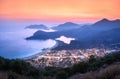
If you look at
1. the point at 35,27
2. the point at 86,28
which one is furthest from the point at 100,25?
the point at 35,27

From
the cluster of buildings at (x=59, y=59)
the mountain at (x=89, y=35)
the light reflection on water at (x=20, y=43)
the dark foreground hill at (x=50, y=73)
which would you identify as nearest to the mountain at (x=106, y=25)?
the mountain at (x=89, y=35)

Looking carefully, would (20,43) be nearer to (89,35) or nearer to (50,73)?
(89,35)

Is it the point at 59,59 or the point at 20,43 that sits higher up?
the point at 20,43

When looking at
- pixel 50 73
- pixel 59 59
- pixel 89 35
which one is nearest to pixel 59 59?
pixel 59 59

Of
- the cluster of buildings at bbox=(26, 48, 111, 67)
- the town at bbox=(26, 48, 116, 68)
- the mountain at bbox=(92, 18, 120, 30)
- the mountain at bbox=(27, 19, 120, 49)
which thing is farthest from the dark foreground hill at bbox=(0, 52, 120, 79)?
the mountain at bbox=(92, 18, 120, 30)

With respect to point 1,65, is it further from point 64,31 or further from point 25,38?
point 64,31

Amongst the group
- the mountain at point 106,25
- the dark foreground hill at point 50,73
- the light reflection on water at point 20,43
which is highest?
the mountain at point 106,25

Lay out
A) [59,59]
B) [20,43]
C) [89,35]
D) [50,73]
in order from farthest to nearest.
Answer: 1. [89,35]
2. [20,43]
3. [59,59]
4. [50,73]

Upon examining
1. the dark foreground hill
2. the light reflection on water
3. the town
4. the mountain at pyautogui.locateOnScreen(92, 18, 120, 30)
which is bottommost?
the dark foreground hill

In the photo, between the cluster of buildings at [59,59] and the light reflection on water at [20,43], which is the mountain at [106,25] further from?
the cluster of buildings at [59,59]

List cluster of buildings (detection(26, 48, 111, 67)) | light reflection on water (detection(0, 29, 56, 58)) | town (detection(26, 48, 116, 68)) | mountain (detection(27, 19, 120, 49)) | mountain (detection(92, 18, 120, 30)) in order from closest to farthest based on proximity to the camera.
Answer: town (detection(26, 48, 116, 68))
cluster of buildings (detection(26, 48, 111, 67))
light reflection on water (detection(0, 29, 56, 58))
mountain (detection(27, 19, 120, 49))
mountain (detection(92, 18, 120, 30))

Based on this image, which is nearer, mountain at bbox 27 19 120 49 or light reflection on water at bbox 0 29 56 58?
light reflection on water at bbox 0 29 56 58

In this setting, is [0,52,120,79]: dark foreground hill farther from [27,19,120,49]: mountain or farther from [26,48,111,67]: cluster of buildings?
[27,19,120,49]: mountain
